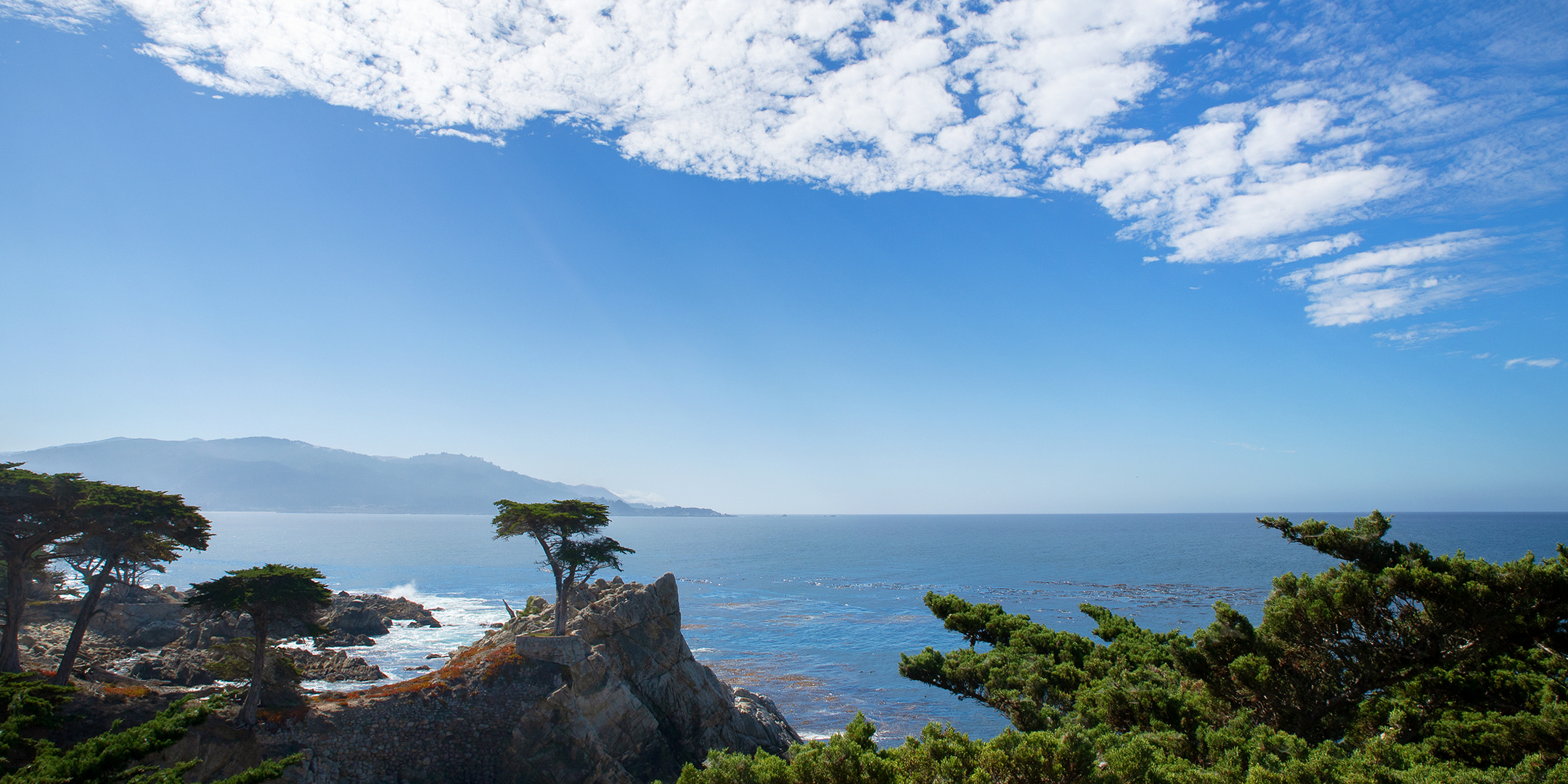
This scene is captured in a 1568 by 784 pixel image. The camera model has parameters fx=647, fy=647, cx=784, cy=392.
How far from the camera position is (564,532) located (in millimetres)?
27812

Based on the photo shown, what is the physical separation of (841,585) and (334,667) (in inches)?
2185

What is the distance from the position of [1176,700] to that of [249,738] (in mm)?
23197

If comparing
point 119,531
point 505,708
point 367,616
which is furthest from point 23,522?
point 367,616

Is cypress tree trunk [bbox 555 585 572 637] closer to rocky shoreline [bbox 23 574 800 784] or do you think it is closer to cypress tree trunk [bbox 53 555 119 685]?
rocky shoreline [bbox 23 574 800 784]

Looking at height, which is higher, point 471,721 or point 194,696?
point 194,696

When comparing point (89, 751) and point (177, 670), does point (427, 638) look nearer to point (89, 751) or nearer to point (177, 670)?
point (177, 670)

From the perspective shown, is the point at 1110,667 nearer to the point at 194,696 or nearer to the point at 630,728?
the point at 630,728

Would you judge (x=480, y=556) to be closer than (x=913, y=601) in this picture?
No

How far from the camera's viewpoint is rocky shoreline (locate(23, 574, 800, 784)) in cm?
1830

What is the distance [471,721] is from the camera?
21.3 m

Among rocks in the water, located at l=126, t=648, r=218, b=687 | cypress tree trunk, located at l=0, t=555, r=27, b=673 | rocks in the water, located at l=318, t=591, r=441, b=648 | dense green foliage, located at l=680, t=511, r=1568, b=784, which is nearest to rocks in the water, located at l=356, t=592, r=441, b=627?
rocks in the water, located at l=318, t=591, r=441, b=648

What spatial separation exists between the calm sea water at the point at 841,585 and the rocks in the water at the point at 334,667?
1559mm

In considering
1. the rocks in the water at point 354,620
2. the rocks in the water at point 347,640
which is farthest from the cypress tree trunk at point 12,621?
the rocks in the water at point 354,620

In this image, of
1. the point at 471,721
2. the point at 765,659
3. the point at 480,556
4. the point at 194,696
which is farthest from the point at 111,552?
the point at 480,556
